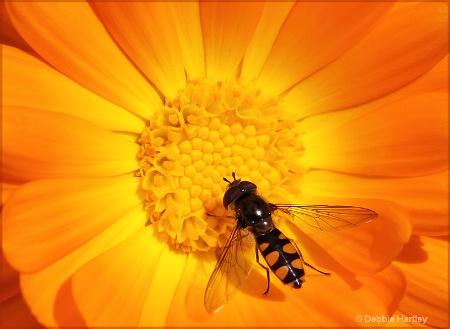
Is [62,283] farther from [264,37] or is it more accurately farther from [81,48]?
[264,37]

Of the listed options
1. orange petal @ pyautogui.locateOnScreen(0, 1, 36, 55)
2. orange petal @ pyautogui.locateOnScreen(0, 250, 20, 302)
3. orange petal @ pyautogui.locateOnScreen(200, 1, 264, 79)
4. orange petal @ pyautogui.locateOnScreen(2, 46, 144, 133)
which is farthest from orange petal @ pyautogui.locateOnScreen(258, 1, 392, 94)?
orange petal @ pyautogui.locateOnScreen(0, 250, 20, 302)

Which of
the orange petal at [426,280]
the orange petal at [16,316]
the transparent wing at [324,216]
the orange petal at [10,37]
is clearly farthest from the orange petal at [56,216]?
the orange petal at [426,280]

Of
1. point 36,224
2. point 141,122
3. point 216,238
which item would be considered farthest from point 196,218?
point 36,224

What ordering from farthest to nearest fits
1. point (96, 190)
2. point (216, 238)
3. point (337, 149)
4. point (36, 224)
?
point (337, 149), point (216, 238), point (96, 190), point (36, 224)

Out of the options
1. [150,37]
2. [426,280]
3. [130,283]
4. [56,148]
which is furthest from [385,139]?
[56,148]

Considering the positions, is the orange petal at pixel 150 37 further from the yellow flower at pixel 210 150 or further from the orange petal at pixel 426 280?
the orange petal at pixel 426 280

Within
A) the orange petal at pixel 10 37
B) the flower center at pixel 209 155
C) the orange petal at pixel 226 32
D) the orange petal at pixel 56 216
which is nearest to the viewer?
the orange petal at pixel 56 216

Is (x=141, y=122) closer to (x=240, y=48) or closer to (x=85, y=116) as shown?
(x=85, y=116)
